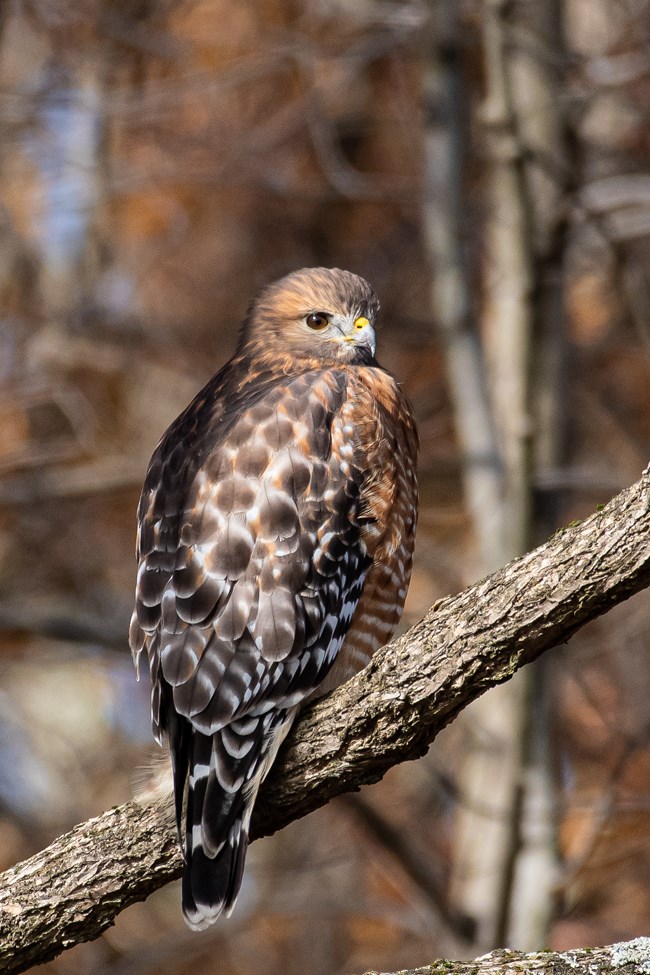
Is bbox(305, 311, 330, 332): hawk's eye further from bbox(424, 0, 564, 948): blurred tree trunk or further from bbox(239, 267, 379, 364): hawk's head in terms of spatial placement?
bbox(424, 0, 564, 948): blurred tree trunk

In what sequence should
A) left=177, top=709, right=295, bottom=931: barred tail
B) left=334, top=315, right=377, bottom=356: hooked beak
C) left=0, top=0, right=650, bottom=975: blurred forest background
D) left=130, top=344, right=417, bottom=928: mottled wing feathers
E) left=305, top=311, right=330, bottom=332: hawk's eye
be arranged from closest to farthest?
left=177, top=709, right=295, bottom=931: barred tail, left=130, top=344, right=417, bottom=928: mottled wing feathers, left=334, top=315, right=377, bottom=356: hooked beak, left=305, top=311, right=330, bottom=332: hawk's eye, left=0, top=0, right=650, bottom=975: blurred forest background

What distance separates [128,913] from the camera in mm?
10094

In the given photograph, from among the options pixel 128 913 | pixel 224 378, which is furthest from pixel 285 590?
pixel 128 913

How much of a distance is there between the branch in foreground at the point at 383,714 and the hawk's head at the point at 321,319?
4.90 ft

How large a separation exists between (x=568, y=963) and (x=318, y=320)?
2464mm

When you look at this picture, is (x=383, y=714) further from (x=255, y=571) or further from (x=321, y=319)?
(x=321, y=319)

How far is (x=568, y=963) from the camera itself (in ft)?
9.09

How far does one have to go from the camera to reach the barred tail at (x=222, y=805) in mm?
3221

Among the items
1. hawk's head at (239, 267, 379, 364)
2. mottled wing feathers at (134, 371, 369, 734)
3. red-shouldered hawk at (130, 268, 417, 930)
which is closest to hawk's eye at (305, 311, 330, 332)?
hawk's head at (239, 267, 379, 364)

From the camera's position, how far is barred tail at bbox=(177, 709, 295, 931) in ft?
10.6

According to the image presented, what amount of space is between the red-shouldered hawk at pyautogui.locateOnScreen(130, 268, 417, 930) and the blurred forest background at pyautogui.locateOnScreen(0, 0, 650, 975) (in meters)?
2.53

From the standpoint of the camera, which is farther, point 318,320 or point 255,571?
point 318,320

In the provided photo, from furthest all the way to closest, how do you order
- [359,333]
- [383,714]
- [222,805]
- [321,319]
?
[321,319] → [359,333] → [222,805] → [383,714]

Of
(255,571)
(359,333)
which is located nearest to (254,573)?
(255,571)
